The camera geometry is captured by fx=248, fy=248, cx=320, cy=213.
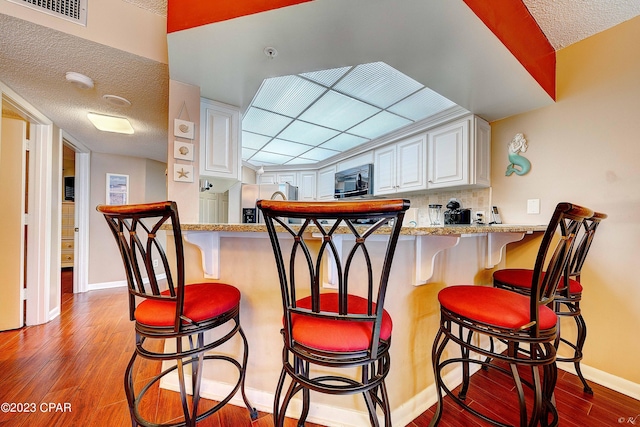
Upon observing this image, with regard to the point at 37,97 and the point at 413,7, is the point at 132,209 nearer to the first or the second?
the point at 413,7

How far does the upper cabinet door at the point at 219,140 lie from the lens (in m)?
1.89

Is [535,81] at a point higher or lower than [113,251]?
higher

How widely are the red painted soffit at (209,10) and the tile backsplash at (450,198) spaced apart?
194cm

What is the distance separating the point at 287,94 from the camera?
226cm

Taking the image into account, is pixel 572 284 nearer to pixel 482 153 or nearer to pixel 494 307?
pixel 494 307

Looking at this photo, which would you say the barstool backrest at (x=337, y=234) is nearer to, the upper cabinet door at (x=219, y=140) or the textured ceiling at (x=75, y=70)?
the upper cabinet door at (x=219, y=140)

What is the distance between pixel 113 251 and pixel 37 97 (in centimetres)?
247

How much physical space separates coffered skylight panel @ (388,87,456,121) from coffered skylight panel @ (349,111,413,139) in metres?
0.12

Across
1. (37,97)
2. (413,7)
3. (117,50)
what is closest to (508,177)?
(413,7)

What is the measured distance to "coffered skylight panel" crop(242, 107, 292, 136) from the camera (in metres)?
2.67

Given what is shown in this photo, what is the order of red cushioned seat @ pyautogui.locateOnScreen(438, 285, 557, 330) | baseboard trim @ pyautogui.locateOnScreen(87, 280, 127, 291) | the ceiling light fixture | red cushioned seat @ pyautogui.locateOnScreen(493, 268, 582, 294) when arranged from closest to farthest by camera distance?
red cushioned seat @ pyautogui.locateOnScreen(438, 285, 557, 330) → red cushioned seat @ pyautogui.locateOnScreen(493, 268, 582, 294) → the ceiling light fixture → baseboard trim @ pyautogui.locateOnScreen(87, 280, 127, 291)

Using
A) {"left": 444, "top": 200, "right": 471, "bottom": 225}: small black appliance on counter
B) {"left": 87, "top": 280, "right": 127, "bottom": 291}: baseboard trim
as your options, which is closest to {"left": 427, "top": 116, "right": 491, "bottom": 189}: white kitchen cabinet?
{"left": 444, "top": 200, "right": 471, "bottom": 225}: small black appliance on counter

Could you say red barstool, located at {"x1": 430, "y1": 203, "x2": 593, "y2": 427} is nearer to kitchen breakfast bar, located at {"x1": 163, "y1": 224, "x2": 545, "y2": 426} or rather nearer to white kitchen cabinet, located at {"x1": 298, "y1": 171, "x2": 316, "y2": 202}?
kitchen breakfast bar, located at {"x1": 163, "y1": 224, "x2": 545, "y2": 426}

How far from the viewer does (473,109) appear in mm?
2160
